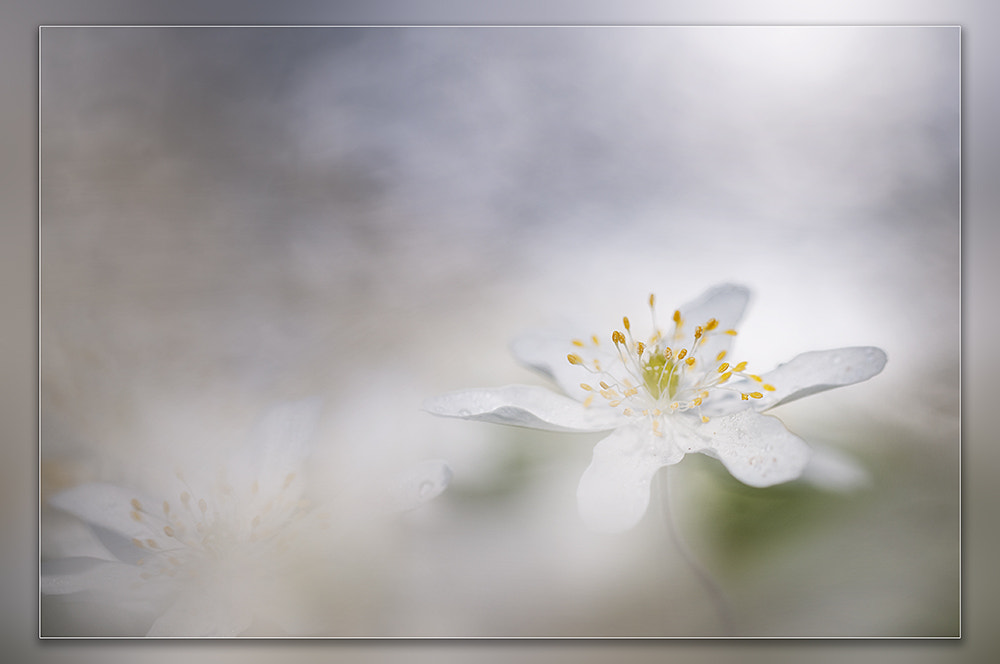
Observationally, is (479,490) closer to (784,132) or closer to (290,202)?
(290,202)

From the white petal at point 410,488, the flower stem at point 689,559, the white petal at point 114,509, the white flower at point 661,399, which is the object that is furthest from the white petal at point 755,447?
the white petal at point 114,509

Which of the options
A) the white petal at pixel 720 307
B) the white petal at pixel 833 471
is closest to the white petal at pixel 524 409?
the white petal at pixel 720 307

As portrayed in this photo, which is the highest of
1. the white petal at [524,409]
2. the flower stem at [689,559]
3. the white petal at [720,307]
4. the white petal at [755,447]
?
the white petal at [720,307]

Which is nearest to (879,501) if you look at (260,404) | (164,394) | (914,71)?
(914,71)

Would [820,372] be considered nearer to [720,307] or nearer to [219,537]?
[720,307]

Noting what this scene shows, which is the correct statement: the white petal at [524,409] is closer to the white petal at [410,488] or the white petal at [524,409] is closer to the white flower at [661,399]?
the white flower at [661,399]

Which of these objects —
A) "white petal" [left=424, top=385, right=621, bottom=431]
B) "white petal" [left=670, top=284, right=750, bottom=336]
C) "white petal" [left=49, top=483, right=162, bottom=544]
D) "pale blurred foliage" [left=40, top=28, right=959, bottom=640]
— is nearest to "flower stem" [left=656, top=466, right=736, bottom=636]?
"pale blurred foliage" [left=40, top=28, right=959, bottom=640]

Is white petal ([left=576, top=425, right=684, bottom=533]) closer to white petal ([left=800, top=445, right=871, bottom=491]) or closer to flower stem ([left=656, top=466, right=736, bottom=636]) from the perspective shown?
flower stem ([left=656, top=466, right=736, bottom=636])

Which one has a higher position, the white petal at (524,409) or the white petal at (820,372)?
the white petal at (820,372)
